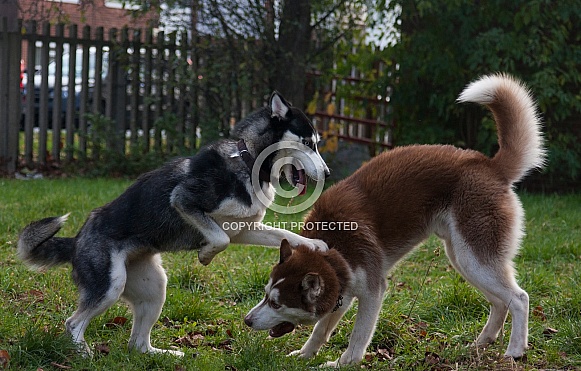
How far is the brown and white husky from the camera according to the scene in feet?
13.3

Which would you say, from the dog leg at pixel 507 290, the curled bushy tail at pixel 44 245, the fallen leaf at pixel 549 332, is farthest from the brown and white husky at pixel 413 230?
the curled bushy tail at pixel 44 245

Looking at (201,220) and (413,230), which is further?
(413,230)

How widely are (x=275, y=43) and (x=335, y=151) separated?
1.79 m

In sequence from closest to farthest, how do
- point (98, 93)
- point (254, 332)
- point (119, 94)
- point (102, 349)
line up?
point (102, 349) < point (254, 332) < point (98, 93) < point (119, 94)

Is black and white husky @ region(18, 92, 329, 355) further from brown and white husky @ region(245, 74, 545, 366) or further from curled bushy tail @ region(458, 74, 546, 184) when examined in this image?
curled bushy tail @ region(458, 74, 546, 184)

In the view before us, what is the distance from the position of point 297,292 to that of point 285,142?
980 mm

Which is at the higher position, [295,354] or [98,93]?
[98,93]

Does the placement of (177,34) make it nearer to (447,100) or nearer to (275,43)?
(275,43)

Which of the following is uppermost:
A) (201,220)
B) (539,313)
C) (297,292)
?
(201,220)

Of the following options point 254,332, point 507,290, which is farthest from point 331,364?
point 507,290

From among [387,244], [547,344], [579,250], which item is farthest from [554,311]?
[579,250]

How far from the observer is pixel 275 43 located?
10828 mm

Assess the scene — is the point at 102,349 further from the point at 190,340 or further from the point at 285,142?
the point at 285,142

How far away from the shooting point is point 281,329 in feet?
13.6
